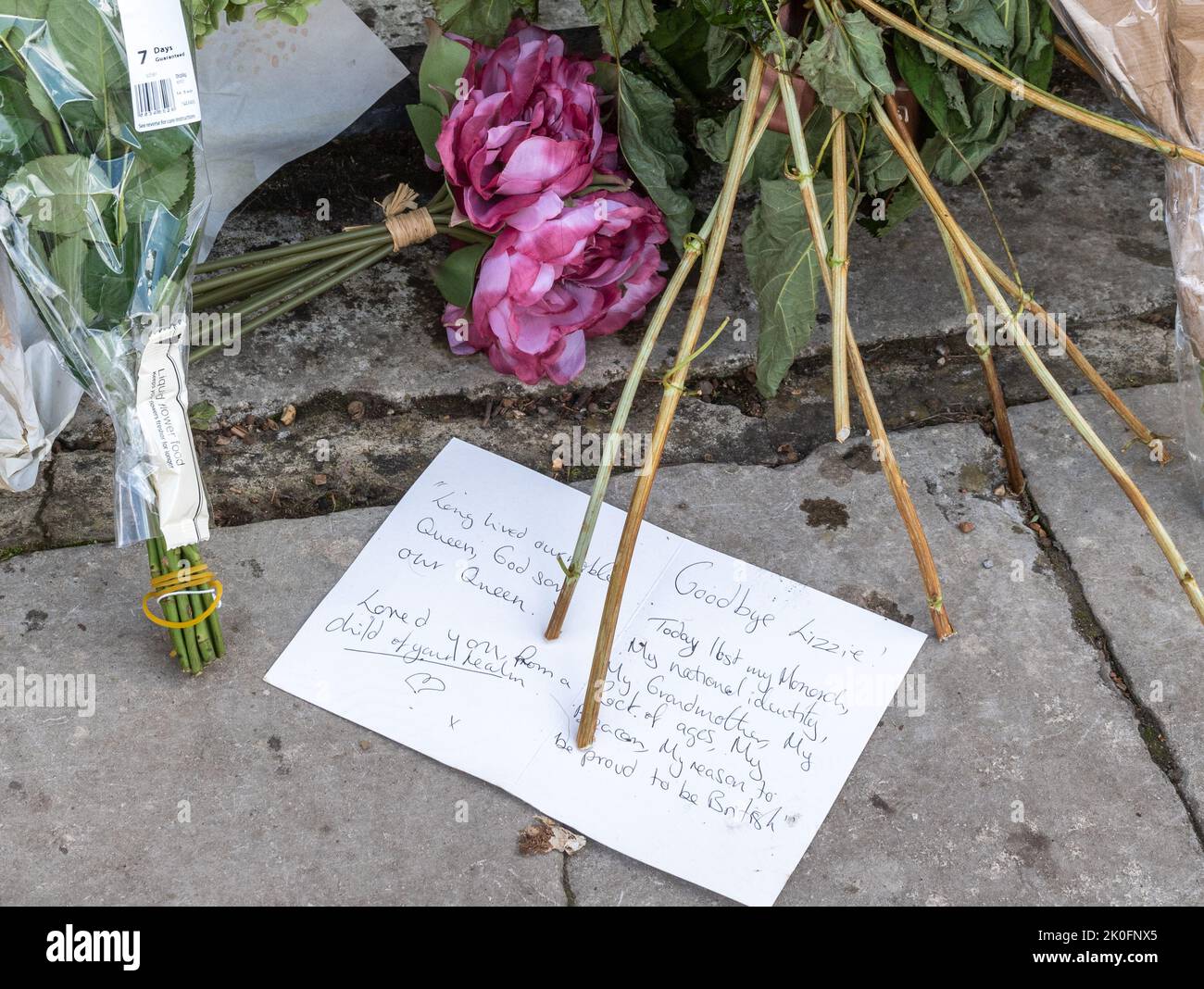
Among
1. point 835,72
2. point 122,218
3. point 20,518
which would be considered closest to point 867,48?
point 835,72

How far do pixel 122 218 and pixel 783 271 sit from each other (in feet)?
1.72

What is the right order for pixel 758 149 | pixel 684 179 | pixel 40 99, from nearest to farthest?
pixel 40 99 < pixel 758 149 < pixel 684 179

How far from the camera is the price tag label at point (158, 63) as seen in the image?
0.88 metres

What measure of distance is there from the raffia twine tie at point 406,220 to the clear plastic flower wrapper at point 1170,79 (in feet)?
1.96

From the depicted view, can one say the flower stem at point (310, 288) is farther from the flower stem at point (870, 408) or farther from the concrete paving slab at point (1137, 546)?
the concrete paving slab at point (1137, 546)

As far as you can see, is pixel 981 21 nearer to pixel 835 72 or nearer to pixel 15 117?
pixel 835 72

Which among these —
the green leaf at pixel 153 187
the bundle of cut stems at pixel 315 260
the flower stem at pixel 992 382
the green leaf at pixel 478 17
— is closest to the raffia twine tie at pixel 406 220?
the bundle of cut stems at pixel 315 260

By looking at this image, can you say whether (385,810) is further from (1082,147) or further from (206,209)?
(1082,147)

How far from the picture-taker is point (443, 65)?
1162 mm

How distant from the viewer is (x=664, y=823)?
96 centimetres

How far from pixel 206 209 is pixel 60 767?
464 millimetres

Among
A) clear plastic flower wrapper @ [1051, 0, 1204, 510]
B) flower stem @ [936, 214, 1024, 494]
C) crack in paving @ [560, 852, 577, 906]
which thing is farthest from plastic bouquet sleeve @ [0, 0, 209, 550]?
clear plastic flower wrapper @ [1051, 0, 1204, 510]

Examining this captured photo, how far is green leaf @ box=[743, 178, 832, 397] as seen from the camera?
1020mm

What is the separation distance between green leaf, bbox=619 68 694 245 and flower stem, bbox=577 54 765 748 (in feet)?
0.62
